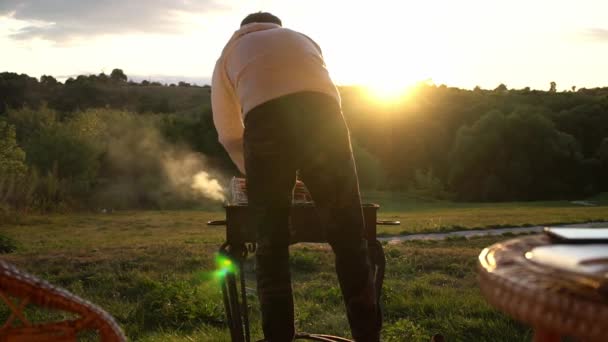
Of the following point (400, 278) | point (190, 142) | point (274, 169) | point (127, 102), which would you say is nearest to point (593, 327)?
point (274, 169)

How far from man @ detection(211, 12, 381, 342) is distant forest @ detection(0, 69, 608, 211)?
70.5 ft

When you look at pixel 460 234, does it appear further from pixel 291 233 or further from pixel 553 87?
pixel 553 87

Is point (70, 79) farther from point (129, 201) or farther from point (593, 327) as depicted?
point (593, 327)

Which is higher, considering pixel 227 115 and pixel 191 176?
pixel 227 115

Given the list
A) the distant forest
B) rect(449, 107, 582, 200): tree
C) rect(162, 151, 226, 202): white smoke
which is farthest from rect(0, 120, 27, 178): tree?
rect(449, 107, 582, 200): tree

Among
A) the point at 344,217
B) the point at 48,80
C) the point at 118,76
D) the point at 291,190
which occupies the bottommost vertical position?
the point at 344,217

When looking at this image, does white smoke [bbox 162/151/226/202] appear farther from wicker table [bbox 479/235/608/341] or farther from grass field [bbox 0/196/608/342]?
wicker table [bbox 479/235/608/341]

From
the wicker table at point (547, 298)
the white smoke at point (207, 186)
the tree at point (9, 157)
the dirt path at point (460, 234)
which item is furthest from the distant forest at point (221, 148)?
the wicker table at point (547, 298)

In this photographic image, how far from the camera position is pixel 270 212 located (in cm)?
291

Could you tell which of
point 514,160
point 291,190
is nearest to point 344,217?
point 291,190

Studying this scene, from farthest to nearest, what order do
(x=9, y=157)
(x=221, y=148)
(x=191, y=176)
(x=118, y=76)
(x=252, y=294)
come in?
(x=118, y=76) → (x=221, y=148) → (x=191, y=176) → (x=9, y=157) → (x=252, y=294)

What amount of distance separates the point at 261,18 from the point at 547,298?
2.35 metres

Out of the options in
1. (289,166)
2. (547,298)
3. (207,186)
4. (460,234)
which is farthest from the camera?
(207,186)

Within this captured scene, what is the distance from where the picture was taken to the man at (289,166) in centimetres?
288
